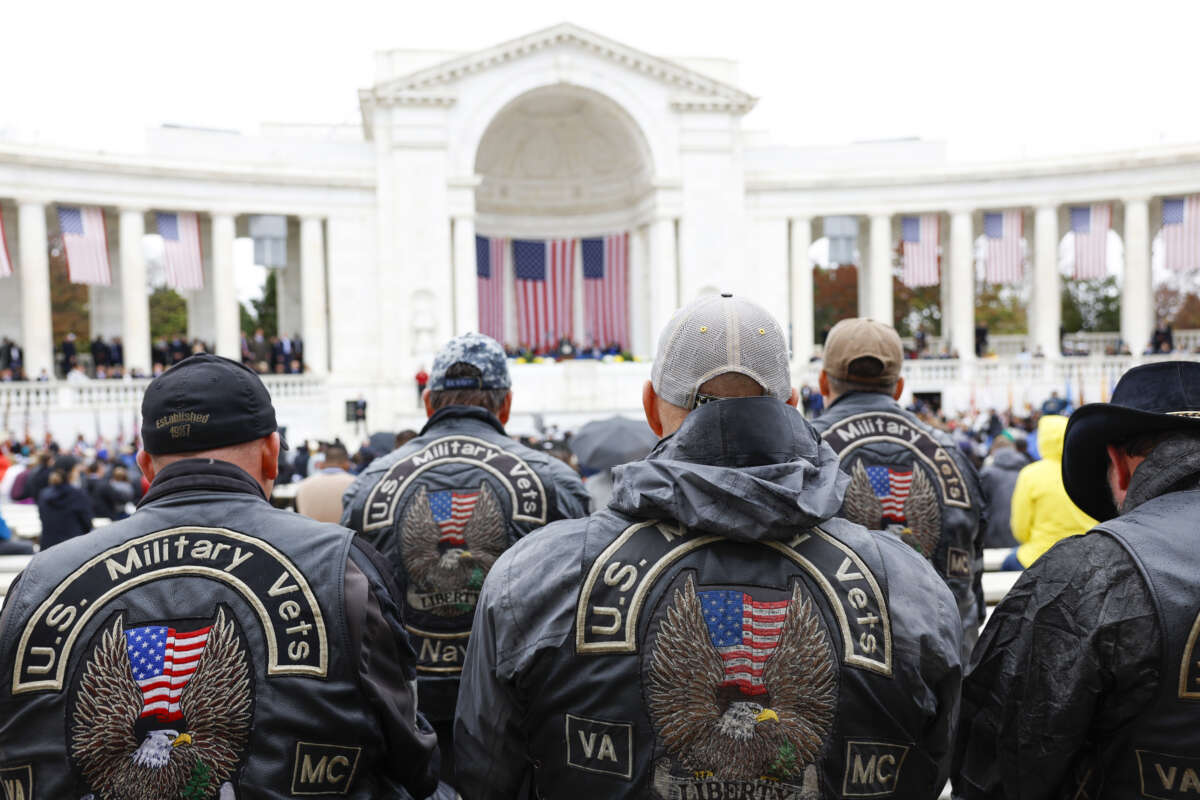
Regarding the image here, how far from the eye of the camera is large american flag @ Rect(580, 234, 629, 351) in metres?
45.2

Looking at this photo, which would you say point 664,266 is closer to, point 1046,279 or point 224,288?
point 1046,279

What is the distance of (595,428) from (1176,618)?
31.9 ft

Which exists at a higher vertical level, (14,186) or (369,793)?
(14,186)

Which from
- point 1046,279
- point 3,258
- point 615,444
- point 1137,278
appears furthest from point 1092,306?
point 615,444

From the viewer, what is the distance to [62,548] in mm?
2891

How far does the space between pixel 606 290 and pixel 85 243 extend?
20777 mm

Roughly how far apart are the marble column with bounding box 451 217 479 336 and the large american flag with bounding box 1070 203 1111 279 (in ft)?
82.3

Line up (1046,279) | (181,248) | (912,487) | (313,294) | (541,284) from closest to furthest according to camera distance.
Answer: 1. (912,487)
2. (181,248)
3. (313,294)
4. (1046,279)
5. (541,284)

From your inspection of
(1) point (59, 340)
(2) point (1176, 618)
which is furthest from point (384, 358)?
(2) point (1176, 618)

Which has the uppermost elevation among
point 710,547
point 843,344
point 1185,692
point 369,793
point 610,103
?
point 610,103

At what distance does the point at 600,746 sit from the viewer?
2658mm

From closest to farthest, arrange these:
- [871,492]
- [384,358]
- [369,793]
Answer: [369,793], [871,492], [384,358]

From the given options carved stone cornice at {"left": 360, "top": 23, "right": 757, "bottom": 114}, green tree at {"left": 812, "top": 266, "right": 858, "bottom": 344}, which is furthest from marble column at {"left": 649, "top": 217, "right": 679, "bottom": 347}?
green tree at {"left": 812, "top": 266, "right": 858, "bottom": 344}

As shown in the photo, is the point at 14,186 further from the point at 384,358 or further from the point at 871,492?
the point at 871,492
